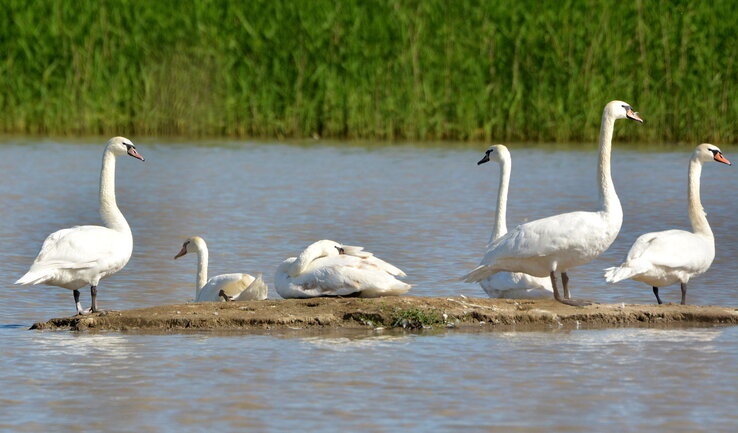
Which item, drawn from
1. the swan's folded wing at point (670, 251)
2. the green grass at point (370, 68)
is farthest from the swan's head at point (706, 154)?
the green grass at point (370, 68)

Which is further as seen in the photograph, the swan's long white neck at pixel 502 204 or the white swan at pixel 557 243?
the swan's long white neck at pixel 502 204

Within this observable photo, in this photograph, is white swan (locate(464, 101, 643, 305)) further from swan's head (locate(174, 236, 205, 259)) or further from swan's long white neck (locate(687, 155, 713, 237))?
A: swan's head (locate(174, 236, 205, 259))

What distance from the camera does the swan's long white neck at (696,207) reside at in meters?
10.2

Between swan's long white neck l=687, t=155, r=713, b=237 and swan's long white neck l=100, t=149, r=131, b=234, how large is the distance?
4265 mm

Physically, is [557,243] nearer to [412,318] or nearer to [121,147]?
[412,318]

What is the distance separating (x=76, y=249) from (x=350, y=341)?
201cm

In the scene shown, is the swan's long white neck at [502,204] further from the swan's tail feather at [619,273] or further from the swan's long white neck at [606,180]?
the swan's tail feather at [619,273]

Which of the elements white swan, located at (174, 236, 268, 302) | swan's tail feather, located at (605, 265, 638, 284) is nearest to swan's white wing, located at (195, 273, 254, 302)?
white swan, located at (174, 236, 268, 302)

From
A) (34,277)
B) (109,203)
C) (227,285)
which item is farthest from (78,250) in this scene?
(227,285)

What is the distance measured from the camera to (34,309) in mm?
9703

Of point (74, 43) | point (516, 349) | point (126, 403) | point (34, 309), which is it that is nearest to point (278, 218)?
point (34, 309)

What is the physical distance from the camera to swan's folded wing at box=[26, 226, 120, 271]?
880 cm

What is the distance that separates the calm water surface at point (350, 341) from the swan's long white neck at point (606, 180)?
904mm

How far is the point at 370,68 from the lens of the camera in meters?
24.5
